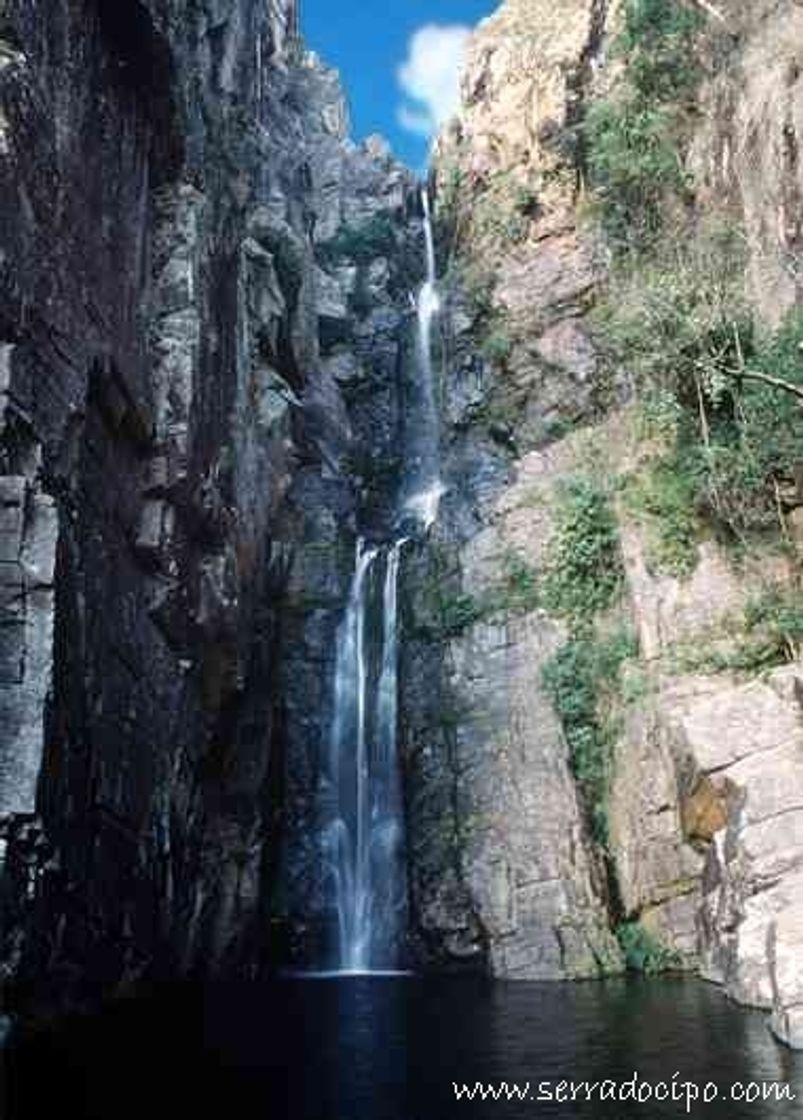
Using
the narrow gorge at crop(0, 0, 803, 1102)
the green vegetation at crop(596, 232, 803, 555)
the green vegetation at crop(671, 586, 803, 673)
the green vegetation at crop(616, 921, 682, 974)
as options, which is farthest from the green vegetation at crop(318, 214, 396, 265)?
the green vegetation at crop(616, 921, 682, 974)

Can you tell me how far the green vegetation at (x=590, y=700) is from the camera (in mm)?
23016

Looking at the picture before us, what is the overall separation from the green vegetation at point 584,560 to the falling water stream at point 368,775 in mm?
4888

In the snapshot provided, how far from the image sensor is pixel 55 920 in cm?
1470

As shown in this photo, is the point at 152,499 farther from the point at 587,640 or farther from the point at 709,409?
the point at 709,409

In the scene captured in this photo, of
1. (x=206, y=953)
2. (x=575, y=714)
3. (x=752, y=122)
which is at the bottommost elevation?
(x=206, y=953)

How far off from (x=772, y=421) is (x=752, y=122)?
8443mm

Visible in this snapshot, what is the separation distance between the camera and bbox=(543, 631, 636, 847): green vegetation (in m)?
23.0

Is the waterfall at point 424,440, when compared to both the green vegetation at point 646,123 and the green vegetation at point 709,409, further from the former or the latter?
the green vegetation at point 709,409

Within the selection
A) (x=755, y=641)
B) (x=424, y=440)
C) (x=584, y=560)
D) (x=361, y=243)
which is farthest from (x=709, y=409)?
(x=361, y=243)

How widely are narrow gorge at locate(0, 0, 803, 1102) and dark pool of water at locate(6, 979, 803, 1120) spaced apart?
87 cm

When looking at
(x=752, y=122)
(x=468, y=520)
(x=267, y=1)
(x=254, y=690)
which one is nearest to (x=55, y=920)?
(x=254, y=690)

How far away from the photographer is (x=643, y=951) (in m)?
20.5

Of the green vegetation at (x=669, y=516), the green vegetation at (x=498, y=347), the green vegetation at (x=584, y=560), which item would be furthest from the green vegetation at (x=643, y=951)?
the green vegetation at (x=498, y=347)

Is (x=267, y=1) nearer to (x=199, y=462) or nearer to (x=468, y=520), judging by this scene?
(x=468, y=520)
